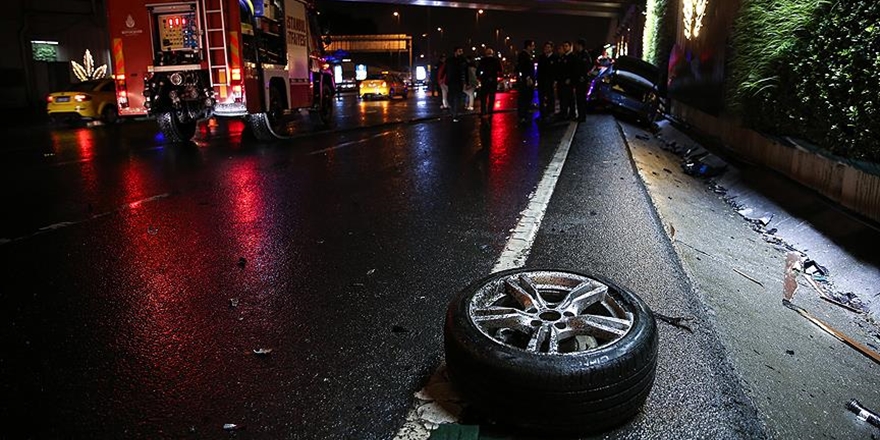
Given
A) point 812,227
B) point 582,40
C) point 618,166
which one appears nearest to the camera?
point 812,227

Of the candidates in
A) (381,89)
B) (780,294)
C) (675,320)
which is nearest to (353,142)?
(780,294)

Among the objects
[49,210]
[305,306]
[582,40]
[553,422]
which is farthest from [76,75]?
[553,422]

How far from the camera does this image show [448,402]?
2447 mm

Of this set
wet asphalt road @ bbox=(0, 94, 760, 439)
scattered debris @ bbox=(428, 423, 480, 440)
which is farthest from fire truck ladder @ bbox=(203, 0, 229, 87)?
scattered debris @ bbox=(428, 423, 480, 440)

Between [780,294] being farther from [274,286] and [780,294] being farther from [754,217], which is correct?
[274,286]

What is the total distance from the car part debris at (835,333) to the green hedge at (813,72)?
1718 mm

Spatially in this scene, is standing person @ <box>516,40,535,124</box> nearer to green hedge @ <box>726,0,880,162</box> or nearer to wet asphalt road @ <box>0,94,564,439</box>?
green hedge @ <box>726,0,880,162</box>

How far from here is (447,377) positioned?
2.65 meters

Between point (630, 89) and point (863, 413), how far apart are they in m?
13.8

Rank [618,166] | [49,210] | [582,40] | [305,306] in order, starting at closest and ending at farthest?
[305,306] → [49,210] → [618,166] → [582,40]

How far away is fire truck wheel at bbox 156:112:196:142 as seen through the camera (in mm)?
12055

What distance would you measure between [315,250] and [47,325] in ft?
6.02

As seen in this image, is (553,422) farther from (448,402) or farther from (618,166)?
(618,166)

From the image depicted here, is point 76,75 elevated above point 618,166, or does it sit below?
above
